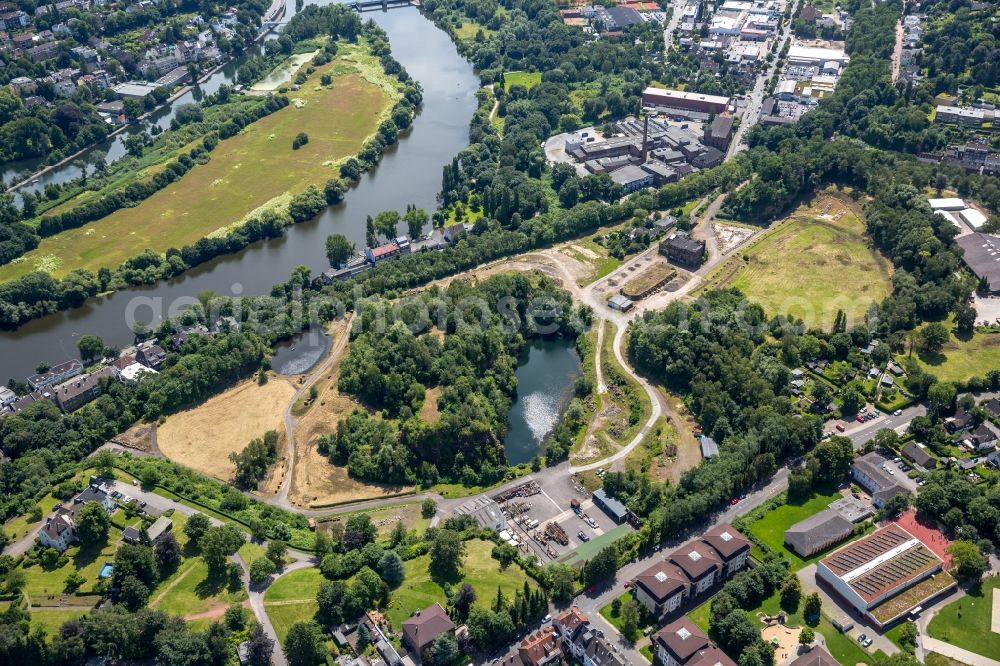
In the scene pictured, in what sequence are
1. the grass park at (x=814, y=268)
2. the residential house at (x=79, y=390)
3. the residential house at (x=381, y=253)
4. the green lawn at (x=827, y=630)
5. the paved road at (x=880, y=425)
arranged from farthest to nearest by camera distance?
the residential house at (x=381, y=253)
the grass park at (x=814, y=268)
the residential house at (x=79, y=390)
the paved road at (x=880, y=425)
the green lawn at (x=827, y=630)

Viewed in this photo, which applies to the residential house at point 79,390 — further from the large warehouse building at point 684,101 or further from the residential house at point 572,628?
the large warehouse building at point 684,101

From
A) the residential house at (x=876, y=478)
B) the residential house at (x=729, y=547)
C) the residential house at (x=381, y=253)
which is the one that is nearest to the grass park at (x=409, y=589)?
the residential house at (x=729, y=547)

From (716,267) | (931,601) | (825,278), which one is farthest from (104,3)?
(931,601)

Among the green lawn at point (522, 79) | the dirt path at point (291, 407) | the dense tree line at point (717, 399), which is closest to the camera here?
the dense tree line at point (717, 399)

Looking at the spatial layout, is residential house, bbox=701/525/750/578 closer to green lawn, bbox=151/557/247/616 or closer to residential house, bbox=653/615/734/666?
residential house, bbox=653/615/734/666

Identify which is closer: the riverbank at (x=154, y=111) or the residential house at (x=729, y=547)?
the residential house at (x=729, y=547)

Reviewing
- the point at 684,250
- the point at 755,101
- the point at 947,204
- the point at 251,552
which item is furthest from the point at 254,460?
the point at 755,101

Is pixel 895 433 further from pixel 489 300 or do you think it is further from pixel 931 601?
pixel 489 300

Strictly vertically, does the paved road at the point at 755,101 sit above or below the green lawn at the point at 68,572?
above
